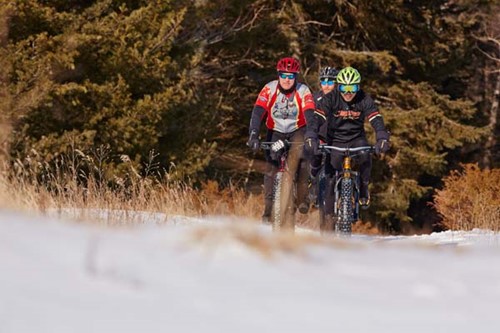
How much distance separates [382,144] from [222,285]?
22.5ft

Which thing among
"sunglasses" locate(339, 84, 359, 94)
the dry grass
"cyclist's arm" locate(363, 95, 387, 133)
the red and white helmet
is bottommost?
the dry grass

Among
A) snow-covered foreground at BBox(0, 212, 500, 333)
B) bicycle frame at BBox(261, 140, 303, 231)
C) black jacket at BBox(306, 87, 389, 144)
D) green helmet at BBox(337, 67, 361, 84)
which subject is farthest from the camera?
black jacket at BBox(306, 87, 389, 144)

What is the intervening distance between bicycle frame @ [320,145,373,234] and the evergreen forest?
3.22 meters

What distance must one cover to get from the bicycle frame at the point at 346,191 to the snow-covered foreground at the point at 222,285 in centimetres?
628

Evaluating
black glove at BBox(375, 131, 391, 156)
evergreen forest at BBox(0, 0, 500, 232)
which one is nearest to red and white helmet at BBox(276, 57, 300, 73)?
black glove at BBox(375, 131, 391, 156)

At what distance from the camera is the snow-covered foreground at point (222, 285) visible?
2.38m

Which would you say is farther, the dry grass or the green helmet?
the dry grass

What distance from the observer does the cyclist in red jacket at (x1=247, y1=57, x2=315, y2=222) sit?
912 centimetres

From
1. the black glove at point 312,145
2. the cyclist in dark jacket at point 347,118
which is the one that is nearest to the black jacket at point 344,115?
the cyclist in dark jacket at point 347,118

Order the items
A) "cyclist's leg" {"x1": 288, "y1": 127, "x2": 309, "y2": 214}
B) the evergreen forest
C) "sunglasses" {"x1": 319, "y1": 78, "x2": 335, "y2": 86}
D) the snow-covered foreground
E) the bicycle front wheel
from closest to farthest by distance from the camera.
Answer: the snow-covered foreground
"cyclist's leg" {"x1": 288, "y1": 127, "x2": 309, "y2": 214}
the bicycle front wheel
"sunglasses" {"x1": 319, "y1": 78, "x2": 335, "y2": 86}
the evergreen forest

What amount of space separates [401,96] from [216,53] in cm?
527

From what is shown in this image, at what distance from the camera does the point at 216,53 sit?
2444 centimetres

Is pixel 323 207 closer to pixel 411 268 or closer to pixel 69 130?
pixel 411 268

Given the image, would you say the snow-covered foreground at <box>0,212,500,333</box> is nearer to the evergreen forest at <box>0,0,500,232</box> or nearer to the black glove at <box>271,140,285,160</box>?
the black glove at <box>271,140,285,160</box>
